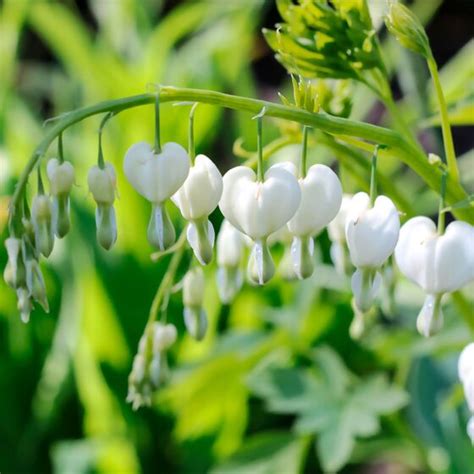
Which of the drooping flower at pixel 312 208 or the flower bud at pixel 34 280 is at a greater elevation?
the drooping flower at pixel 312 208

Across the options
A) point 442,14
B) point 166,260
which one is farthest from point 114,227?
point 442,14

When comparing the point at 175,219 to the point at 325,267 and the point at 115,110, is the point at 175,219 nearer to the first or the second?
the point at 325,267

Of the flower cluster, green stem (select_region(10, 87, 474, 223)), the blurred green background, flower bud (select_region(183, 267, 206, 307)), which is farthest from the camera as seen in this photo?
the blurred green background

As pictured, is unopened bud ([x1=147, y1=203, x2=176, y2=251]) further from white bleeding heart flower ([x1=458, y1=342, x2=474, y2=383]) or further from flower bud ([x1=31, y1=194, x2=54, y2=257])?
white bleeding heart flower ([x1=458, y1=342, x2=474, y2=383])

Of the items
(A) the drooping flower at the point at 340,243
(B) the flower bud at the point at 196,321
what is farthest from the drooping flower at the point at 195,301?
(A) the drooping flower at the point at 340,243

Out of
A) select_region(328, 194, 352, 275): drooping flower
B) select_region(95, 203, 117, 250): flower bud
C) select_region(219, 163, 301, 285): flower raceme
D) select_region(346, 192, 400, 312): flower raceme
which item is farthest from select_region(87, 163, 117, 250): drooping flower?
select_region(328, 194, 352, 275): drooping flower

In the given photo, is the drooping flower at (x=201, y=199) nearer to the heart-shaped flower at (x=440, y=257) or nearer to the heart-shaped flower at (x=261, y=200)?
the heart-shaped flower at (x=261, y=200)

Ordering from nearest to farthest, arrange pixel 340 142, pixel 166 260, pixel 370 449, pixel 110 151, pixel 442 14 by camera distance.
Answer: pixel 340 142 < pixel 370 449 < pixel 166 260 < pixel 110 151 < pixel 442 14
